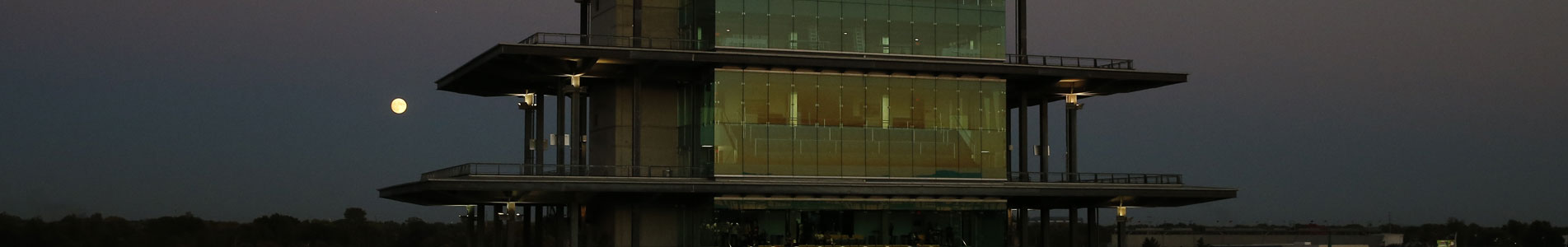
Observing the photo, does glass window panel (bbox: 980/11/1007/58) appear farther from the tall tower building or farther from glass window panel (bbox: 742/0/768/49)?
glass window panel (bbox: 742/0/768/49)

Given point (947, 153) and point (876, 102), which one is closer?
point (876, 102)

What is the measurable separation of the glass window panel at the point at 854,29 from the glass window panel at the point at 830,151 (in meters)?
3.00

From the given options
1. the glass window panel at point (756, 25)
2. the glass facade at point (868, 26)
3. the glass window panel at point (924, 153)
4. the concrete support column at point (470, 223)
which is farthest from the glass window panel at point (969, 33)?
the concrete support column at point (470, 223)

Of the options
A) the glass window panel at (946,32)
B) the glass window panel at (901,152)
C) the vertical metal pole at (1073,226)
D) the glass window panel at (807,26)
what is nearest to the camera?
the glass window panel at (807,26)

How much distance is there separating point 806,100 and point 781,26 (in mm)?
2670

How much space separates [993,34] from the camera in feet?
201

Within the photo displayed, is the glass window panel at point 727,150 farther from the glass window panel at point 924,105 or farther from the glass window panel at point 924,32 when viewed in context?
the glass window panel at point 924,32

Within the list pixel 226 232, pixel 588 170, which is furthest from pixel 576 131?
pixel 226 232

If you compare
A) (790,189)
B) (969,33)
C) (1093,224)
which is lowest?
(1093,224)

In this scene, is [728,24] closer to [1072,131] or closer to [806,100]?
[806,100]

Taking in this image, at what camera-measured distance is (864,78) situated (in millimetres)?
58750

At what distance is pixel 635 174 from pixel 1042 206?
1755cm

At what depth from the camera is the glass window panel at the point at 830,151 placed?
57.8 m

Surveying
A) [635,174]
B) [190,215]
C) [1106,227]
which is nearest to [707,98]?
[635,174]
